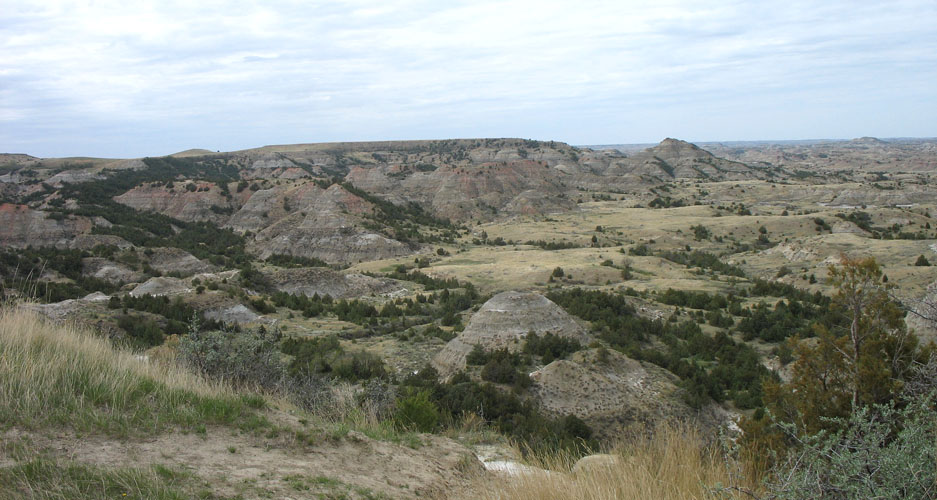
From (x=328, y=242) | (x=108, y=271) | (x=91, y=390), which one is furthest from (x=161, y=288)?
(x=91, y=390)

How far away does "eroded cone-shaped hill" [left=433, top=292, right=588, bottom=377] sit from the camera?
72.1 feet

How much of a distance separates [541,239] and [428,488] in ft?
202

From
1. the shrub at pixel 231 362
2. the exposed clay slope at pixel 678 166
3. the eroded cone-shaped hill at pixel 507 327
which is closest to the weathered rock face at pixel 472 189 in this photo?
the exposed clay slope at pixel 678 166

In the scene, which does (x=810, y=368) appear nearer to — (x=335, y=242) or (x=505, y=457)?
(x=505, y=457)

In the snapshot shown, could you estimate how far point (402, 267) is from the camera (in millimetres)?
49438

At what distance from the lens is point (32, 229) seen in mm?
49938

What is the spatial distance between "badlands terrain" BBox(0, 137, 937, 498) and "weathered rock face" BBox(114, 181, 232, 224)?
0.38 metres

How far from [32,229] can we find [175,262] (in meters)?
16.0

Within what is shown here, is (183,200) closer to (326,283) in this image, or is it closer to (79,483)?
(326,283)

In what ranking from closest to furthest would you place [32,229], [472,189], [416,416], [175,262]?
[416,416] < [175,262] < [32,229] < [472,189]

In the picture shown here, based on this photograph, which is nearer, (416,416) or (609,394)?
(416,416)

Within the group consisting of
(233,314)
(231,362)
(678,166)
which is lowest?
(233,314)

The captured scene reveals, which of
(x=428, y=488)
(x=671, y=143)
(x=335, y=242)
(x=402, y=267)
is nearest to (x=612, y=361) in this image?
(x=428, y=488)

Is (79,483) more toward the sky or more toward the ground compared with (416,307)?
more toward the sky
